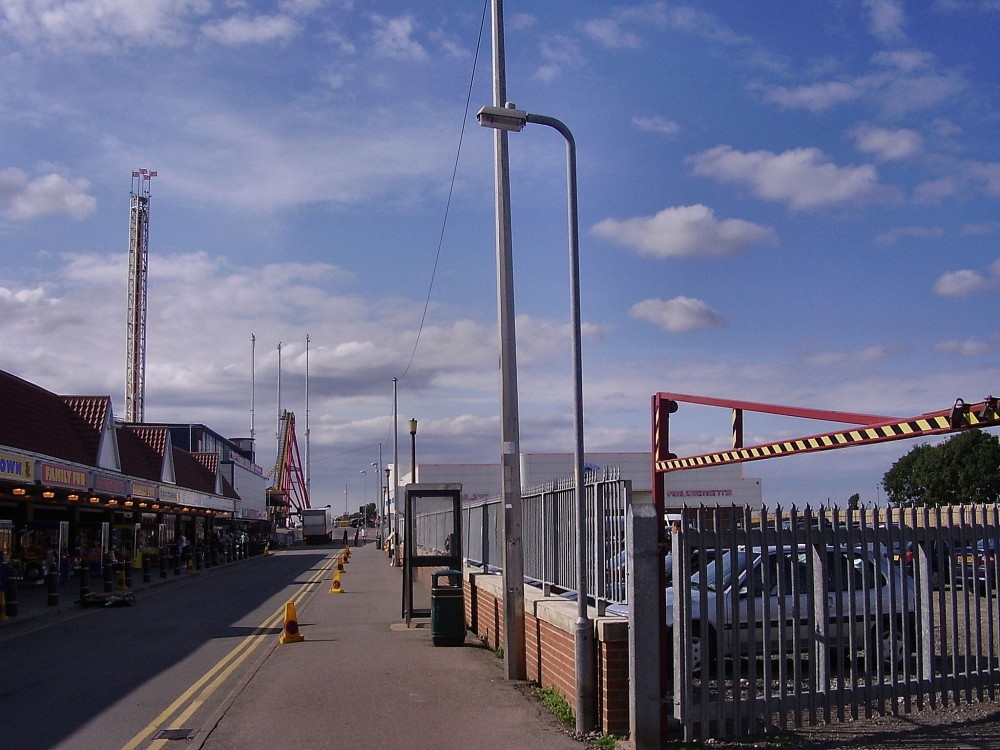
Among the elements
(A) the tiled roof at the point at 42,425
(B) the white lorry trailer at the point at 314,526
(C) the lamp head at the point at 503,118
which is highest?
(C) the lamp head at the point at 503,118

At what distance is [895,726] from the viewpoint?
27.8ft

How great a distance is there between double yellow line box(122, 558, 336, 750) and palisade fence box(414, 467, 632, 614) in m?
4.04

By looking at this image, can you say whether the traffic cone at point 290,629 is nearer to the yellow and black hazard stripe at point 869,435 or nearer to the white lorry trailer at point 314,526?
the yellow and black hazard stripe at point 869,435

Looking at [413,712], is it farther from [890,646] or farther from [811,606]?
[890,646]

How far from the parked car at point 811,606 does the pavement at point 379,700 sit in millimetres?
1677

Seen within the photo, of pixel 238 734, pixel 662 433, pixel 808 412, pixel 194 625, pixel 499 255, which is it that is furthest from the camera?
pixel 194 625

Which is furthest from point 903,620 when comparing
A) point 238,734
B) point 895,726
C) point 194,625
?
point 194,625

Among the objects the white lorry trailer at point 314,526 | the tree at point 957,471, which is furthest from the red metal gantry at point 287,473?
the tree at point 957,471

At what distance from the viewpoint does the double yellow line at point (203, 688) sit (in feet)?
29.8

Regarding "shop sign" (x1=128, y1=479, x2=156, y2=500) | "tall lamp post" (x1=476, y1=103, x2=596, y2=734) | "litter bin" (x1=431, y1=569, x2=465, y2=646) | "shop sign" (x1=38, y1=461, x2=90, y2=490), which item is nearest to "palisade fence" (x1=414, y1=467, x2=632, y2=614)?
"tall lamp post" (x1=476, y1=103, x2=596, y2=734)

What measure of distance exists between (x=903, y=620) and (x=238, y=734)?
602 centimetres

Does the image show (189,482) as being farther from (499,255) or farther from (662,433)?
(662,433)

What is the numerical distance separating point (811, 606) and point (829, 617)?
0.43 meters

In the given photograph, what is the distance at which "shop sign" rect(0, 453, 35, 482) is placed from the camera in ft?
66.6
